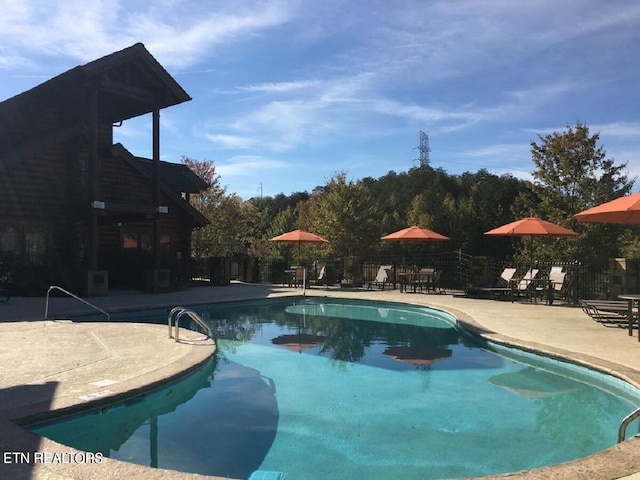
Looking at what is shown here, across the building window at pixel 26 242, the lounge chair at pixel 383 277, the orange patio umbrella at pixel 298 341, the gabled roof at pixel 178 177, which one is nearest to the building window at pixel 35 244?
the building window at pixel 26 242

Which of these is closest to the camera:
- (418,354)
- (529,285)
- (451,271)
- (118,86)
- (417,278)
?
(418,354)

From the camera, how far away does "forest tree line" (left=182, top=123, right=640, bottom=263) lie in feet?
63.7

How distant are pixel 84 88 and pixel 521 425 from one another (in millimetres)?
15552

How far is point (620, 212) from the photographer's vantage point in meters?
9.14

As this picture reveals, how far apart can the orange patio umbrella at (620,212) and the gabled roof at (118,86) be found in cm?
1361

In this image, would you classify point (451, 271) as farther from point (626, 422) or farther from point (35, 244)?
point (626, 422)

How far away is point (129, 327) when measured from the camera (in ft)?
31.6

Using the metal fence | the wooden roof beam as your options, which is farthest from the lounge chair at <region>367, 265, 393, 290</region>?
the wooden roof beam

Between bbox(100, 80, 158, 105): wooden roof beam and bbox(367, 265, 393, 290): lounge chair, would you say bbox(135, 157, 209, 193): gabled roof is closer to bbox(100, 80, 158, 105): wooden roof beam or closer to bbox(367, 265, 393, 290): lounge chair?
bbox(100, 80, 158, 105): wooden roof beam

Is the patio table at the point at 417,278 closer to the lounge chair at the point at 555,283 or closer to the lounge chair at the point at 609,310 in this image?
the lounge chair at the point at 555,283

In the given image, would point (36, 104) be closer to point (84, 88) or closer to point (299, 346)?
point (84, 88)

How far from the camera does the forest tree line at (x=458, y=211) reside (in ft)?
63.7

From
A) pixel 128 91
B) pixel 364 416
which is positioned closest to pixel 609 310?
pixel 364 416

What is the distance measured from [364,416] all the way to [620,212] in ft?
21.6
